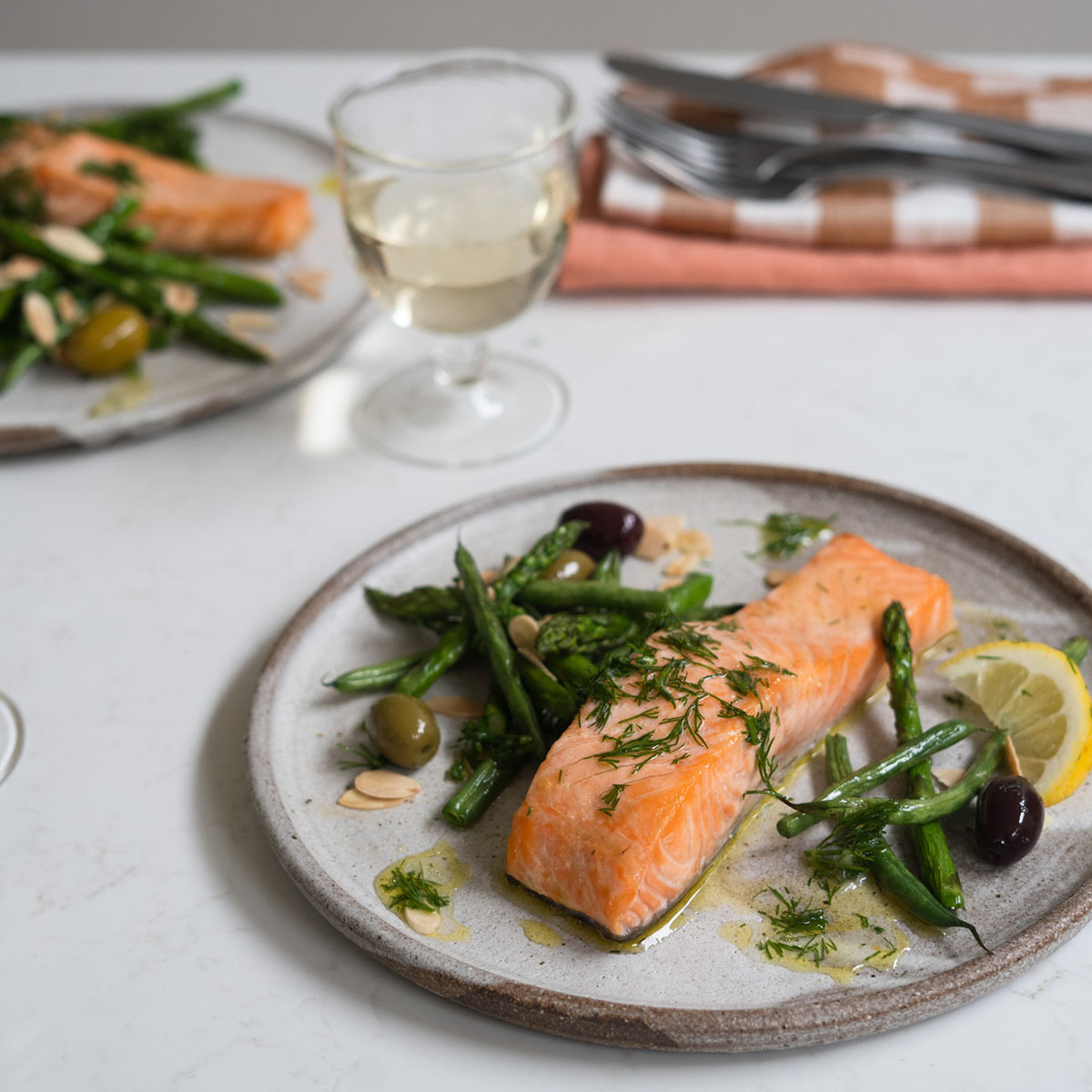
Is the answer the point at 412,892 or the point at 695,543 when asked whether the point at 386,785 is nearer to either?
the point at 412,892

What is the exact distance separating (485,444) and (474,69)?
27.7 inches

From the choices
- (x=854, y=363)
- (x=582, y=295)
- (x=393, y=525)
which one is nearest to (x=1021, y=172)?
(x=854, y=363)

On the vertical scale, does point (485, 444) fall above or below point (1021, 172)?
below

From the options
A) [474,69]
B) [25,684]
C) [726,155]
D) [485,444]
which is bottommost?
[25,684]

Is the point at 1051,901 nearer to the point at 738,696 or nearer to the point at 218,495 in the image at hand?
the point at 738,696

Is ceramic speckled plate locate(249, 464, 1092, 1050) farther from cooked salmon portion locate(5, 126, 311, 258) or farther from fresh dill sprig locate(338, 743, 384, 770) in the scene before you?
cooked salmon portion locate(5, 126, 311, 258)

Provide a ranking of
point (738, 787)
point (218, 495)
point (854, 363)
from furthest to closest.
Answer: point (854, 363), point (218, 495), point (738, 787)

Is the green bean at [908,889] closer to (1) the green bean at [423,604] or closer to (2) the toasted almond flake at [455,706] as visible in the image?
(2) the toasted almond flake at [455,706]

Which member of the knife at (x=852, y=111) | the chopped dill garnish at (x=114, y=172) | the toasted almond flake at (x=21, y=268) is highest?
the knife at (x=852, y=111)

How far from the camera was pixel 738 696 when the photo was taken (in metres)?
1.45

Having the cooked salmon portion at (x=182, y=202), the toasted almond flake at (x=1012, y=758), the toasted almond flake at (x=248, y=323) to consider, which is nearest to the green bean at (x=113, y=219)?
the cooked salmon portion at (x=182, y=202)

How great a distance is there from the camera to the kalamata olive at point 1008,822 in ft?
4.34

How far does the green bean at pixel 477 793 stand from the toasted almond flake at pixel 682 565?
1.45ft

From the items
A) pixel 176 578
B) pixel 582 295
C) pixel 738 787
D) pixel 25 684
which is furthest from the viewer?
pixel 582 295
